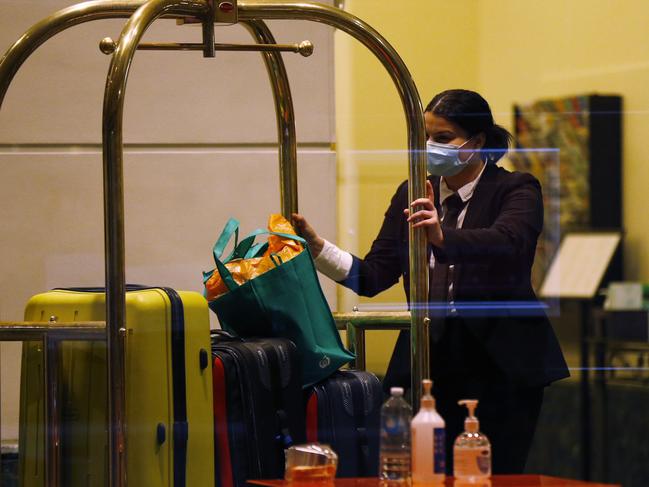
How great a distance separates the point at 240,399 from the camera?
110 inches

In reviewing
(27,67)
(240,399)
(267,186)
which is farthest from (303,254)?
(27,67)

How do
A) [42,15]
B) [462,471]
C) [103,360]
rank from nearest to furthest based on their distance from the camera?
[462,471] → [103,360] → [42,15]

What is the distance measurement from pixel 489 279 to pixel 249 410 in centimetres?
89

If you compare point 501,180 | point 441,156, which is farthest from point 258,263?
point 501,180

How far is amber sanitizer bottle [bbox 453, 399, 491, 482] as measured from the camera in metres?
2.28

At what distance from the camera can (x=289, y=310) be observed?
2896 millimetres

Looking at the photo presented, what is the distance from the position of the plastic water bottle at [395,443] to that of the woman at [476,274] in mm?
726

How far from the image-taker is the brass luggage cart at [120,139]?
2.57 meters

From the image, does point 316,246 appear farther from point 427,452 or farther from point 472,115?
point 427,452

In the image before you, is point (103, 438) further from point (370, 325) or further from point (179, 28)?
point (179, 28)

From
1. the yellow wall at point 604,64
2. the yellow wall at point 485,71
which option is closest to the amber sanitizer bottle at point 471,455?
the yellow wall at point 485,71

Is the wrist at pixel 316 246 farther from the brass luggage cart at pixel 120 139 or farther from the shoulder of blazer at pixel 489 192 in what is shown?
the shoulder of blazer at pixel 489 192

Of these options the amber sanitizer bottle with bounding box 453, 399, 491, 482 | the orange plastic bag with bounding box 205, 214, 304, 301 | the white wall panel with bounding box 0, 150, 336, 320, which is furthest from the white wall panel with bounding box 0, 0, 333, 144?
the amber sanitizer bottle with bounding box 453, 399, 491, 482

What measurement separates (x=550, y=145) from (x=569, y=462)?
1.12 meters
